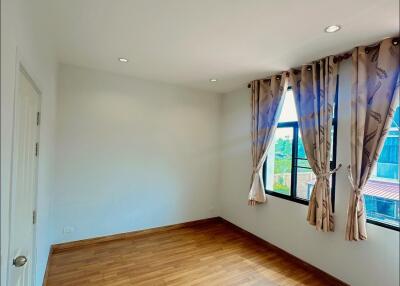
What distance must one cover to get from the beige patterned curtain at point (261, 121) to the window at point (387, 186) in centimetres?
129


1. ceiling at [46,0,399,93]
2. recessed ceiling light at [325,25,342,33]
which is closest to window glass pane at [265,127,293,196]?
ceiling at [46,0,399,93]

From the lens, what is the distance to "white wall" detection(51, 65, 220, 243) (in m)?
2.94

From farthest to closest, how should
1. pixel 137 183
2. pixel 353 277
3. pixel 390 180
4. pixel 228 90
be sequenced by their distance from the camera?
1. pixel 228 90
2. pixel 137 183
3. pixel 353 277
4. pixel 390 180

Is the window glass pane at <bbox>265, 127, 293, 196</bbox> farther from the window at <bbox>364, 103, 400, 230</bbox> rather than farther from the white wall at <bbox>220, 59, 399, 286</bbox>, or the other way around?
the window at <bbox>364, 103, 400, 230</bbox>

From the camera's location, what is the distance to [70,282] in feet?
7.48

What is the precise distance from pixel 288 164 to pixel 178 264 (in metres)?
1.95

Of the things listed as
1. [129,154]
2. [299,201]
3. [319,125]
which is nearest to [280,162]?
[299,201]

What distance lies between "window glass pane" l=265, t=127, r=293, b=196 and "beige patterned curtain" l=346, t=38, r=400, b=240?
89 cm

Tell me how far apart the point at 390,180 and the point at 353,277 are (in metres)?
1.07

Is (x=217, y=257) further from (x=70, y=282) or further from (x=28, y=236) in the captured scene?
(x=28, y=236)

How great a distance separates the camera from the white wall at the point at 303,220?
79.1 inches

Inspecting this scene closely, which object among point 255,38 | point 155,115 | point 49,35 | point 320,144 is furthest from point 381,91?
point 49,35

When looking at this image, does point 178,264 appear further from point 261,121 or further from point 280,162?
point 261,121

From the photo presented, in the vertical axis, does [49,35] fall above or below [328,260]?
above
